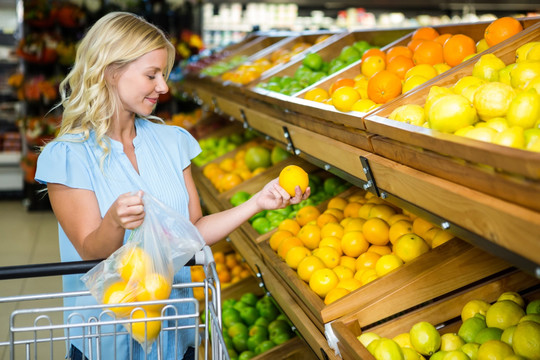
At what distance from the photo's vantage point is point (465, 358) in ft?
4.78

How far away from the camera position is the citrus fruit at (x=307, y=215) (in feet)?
8.34

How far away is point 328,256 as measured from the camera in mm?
2104

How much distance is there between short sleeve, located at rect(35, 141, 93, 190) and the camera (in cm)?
164

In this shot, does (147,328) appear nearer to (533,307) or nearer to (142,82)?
(142,82)

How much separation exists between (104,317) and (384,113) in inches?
37.4

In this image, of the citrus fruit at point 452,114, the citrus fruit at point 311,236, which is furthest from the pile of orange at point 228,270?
the citrus fruit at point 452,114

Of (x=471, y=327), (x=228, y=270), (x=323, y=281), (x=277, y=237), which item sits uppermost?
(x=471, y=327)

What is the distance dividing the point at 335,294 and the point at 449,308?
33 centimetres

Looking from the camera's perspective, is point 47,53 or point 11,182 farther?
point 11,182

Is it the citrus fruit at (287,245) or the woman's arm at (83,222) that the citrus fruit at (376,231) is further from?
the woman's arm at (83,222)

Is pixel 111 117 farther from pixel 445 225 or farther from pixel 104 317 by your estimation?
pixel 445 225

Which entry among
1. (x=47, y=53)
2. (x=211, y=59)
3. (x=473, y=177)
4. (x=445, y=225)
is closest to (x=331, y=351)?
(x=445, y=225)

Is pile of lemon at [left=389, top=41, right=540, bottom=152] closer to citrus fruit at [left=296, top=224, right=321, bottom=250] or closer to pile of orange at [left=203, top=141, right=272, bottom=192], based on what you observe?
citrus fruit at [left=296, top=224, right=321, bottom=250]

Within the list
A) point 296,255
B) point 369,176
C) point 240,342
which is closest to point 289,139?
point 296,255
